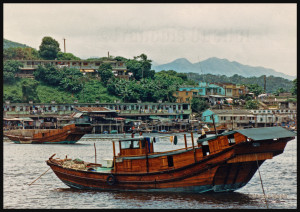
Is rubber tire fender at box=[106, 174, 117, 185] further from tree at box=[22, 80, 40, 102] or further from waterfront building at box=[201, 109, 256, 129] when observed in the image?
tree at box=[22, 80, 40, 102]

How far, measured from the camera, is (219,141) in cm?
2809

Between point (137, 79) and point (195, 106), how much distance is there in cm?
2547

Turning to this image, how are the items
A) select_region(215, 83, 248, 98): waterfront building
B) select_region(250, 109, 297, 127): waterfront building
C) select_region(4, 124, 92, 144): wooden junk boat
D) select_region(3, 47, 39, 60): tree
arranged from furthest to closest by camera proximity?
select_region(3, 47, 39, 60): tree → select_region(215, 83, 248, 98): waterfront building → select_region(250, 109, 297, 127): waterfront building → select_region(4, 124, 92, 144): wooden junk boat

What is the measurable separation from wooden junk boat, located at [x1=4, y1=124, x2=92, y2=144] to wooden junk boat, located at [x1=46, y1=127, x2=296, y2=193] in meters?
43.0

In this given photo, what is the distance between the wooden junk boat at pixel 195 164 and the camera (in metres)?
27.5

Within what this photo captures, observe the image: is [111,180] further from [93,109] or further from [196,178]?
[93,109]

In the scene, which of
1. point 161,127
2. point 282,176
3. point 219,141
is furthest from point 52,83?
point 219,141

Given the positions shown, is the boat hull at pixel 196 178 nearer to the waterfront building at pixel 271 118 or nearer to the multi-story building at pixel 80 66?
the waterfront building at pixel 271 118

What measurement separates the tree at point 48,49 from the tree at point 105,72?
937 inches

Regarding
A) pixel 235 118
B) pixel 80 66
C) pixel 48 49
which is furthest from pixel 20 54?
pixel 235 118

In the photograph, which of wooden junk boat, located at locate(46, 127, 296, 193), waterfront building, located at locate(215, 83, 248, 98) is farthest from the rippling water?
waterfront building, located at locate(215, 83, 248, 98)

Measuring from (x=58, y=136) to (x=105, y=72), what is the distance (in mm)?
53823

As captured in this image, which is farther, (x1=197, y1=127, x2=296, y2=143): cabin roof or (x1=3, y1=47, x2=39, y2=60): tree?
(x1=3, y1=47, x2=39, y2=60): tree

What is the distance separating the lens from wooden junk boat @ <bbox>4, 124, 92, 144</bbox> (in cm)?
7425
